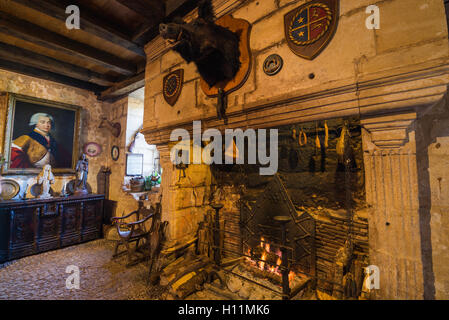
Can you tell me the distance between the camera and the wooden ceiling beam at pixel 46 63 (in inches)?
138

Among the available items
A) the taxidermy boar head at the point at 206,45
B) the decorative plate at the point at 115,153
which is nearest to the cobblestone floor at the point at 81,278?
the decorative plate at the point at 115,153

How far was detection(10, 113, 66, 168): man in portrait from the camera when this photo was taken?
4.14 meters

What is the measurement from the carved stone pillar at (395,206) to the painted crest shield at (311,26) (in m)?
0.72

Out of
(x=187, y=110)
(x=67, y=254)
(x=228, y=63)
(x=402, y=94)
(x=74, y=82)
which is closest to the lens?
(x=402, y=94)

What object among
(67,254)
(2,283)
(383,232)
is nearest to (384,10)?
(383,232)

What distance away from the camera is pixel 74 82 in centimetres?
483

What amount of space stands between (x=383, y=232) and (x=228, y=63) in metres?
1.92

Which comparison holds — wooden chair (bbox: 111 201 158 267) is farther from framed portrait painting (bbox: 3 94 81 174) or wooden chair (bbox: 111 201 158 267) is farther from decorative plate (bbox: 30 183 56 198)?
framed portrait painting (bbox: 3 94 81 174)

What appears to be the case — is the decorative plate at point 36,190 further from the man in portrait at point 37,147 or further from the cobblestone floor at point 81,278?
the cobblestone floor at point 81,278

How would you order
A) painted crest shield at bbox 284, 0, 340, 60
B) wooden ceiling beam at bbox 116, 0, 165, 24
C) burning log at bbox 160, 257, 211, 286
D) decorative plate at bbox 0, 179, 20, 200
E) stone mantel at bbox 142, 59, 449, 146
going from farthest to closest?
decorative plate at bbox 0, 179, 20, 200 < wooden ceiling beam at bbox 116, 0, 165, 24 < burning log at bbox 160, 257, 211, 286 < painted crest shield at bbox 284, 0, 340, 60 < stone mantel at bbox 142, 59, 449, 146

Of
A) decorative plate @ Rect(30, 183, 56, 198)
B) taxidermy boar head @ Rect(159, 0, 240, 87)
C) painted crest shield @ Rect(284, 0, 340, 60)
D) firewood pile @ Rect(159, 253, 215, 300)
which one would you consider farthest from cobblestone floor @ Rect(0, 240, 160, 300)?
painted crest shield @ Rect(284, 0, 340, 60)

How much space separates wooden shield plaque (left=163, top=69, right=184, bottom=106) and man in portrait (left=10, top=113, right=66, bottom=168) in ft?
→ 12.1

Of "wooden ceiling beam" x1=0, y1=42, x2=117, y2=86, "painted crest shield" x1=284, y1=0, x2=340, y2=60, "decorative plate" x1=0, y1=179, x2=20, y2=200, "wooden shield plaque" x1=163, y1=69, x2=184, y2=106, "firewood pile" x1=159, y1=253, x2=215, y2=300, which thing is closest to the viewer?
"painted crest shield" x1=284, y1=0, x2=340, y2=60
